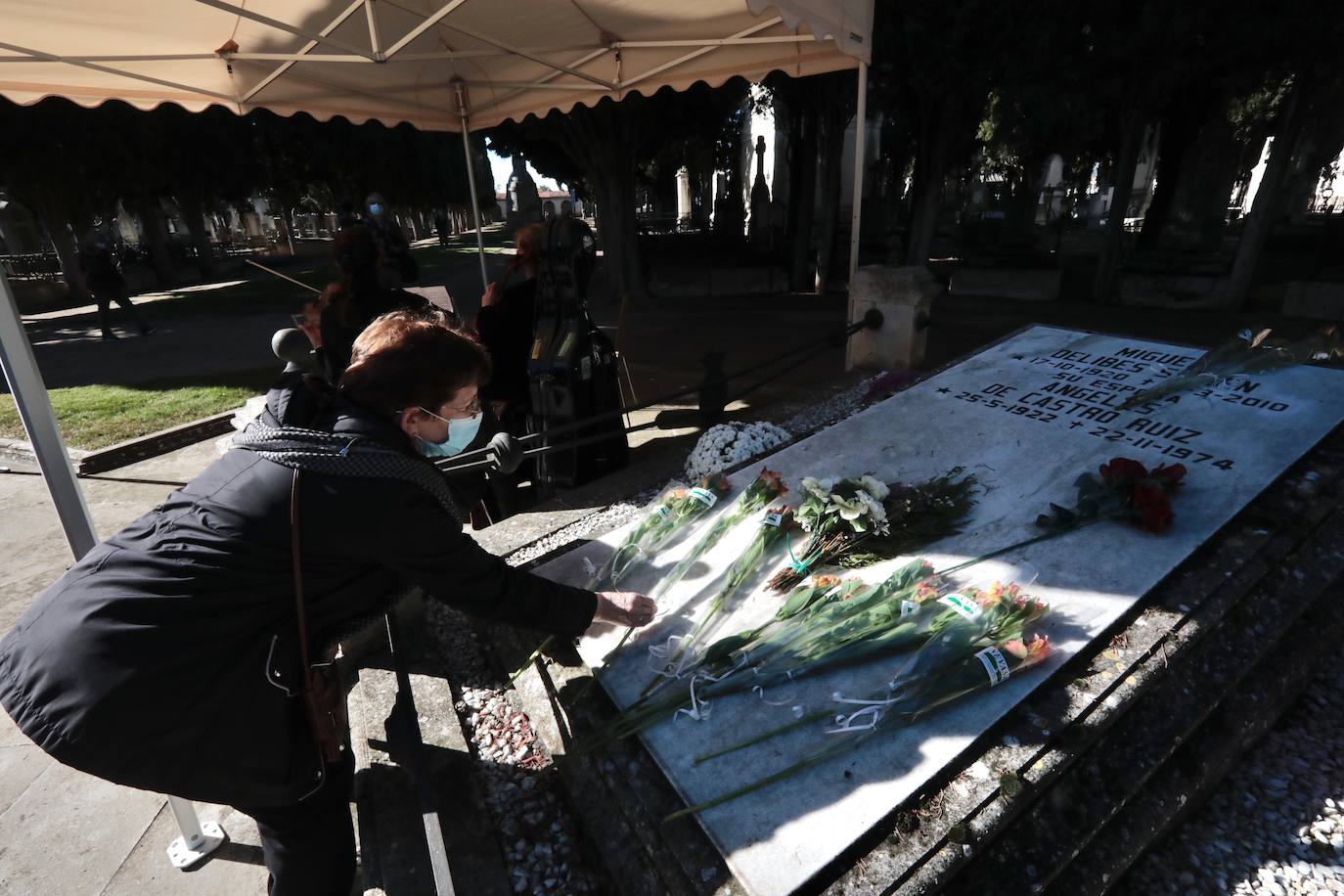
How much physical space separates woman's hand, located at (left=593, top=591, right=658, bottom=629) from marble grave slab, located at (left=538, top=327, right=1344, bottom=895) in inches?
8.8

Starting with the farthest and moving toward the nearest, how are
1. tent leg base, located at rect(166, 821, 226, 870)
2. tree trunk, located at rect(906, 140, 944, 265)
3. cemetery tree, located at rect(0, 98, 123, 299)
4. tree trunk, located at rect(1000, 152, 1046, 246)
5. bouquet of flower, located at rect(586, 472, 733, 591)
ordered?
cemetery tree, located at rect(0, 98, 123, 299), tree trunk, located at rect(1000, 152, 1046, 246), tree trunk, located at rect(906, 140, 944, 265), bouquet of flower, located at rect(586, 472, 733, 591), tent leg base, located at rect(166, 821, 226, 870)

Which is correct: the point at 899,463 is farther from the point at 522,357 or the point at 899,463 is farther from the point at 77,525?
the point at 77,525

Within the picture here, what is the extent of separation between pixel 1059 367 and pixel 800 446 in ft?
5.63

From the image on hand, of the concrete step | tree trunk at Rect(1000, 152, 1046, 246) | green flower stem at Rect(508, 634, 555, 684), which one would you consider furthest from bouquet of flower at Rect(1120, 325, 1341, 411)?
tree trunk at Rect(1000, 152, 1046, 246)

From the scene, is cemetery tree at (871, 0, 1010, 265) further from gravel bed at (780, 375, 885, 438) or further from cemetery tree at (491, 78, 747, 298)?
gravel bed at (780, 375, 885, 438)

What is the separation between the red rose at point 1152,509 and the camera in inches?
103

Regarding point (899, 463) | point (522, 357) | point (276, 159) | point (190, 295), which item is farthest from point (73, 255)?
point (899, 463)

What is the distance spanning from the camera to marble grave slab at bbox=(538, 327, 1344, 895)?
1.84m

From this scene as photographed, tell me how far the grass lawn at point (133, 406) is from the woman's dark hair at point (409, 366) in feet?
21.1

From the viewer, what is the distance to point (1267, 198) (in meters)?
10.2

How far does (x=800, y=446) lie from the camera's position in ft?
12.4

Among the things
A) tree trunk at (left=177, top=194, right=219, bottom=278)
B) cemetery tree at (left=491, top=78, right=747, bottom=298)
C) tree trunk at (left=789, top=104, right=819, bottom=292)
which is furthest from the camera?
tree trunk at (left=177, top=194, right=219, bottom=278)

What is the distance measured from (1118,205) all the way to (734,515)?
11.9m

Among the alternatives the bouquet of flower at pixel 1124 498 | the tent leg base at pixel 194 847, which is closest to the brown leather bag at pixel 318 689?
the tent leg base at pixel 194 847
